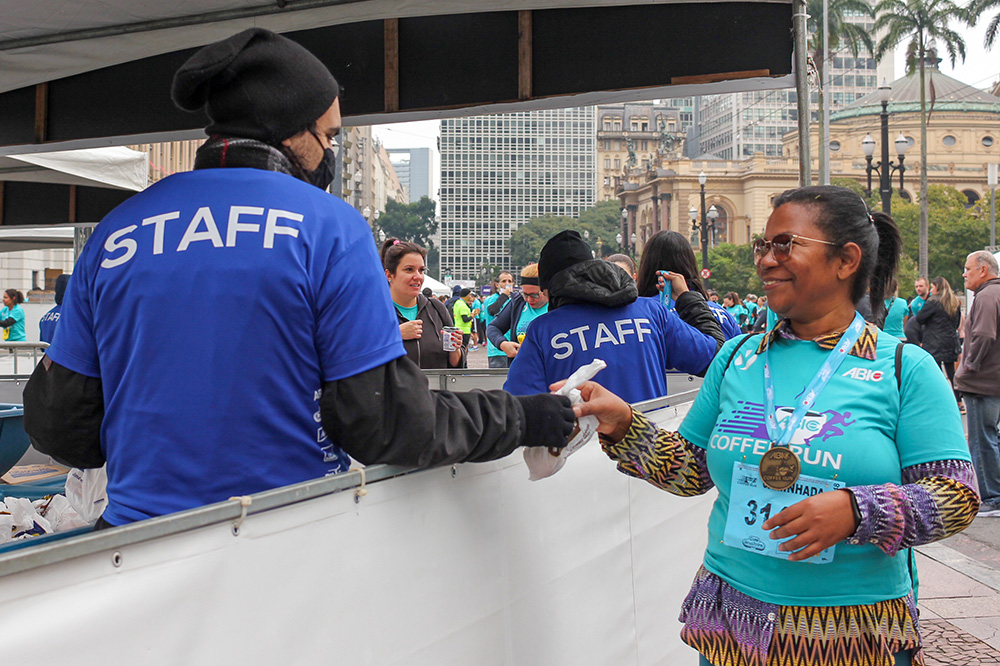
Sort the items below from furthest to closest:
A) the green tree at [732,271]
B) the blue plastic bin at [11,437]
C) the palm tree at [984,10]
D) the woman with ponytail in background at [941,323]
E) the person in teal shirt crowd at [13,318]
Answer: the green tree at [732,271], the palm tree at [984,10], the person in teal shirt crowd at [13,318], the woman with ponytail in background at [941,323], the blue plastic bin at [11,437]

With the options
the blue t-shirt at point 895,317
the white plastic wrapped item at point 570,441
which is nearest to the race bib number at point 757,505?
the white plastic wrapped item at point 570,441

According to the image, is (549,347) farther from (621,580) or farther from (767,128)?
(767,128)

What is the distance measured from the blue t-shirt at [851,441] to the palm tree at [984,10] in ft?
158

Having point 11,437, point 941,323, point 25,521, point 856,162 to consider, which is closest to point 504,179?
point 856,162

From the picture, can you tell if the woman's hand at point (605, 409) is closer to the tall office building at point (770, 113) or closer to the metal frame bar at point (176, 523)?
the metal frame bar at point (176, 523)

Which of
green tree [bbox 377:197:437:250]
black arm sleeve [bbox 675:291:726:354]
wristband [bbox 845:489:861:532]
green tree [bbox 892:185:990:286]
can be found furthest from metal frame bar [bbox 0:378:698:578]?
green tree [bbox 377:197:437:250]

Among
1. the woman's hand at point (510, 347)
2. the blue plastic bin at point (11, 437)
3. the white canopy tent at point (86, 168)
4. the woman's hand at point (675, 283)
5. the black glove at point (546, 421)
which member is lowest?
the blue plastic bin at point (11, 437)

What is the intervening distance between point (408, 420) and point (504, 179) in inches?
6165

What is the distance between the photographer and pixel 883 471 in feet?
6.43

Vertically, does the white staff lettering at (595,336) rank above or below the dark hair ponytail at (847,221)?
below

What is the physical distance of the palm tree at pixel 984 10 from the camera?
143 feet

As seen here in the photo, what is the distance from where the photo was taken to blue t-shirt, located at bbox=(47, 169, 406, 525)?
1790mm

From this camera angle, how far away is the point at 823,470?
1950mm

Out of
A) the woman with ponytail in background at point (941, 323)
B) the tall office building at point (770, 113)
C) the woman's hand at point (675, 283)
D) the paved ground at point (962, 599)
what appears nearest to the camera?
the paved ground at point (962, 599)
